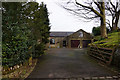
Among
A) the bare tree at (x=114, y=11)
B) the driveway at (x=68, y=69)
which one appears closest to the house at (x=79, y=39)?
the bare tree at (x=114, y=11)

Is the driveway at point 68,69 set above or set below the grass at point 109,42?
below

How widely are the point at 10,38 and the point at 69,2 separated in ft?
27.3

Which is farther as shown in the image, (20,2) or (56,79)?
(20,2)

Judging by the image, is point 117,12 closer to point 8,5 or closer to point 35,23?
point 35,23

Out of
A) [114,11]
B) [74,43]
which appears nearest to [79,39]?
[74,43]

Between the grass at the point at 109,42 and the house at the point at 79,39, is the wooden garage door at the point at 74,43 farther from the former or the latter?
the grass at the point at 109,42

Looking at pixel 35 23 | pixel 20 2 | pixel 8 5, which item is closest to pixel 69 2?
pixel 35 23

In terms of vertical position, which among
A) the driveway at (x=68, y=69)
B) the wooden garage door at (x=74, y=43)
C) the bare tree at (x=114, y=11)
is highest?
the bare tree at (x=114, y=11)

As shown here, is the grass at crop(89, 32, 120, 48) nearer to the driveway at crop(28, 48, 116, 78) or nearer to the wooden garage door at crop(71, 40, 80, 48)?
the driveway at crop(28, 48, 116, 78)

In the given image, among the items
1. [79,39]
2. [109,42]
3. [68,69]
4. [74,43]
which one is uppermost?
[79,39]

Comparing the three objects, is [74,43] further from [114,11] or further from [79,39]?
[114,11]

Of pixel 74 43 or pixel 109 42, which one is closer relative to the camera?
pixel 109 42

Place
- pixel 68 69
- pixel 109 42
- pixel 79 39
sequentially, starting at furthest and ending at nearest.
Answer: pixel 79 39, pixel 109 42, pixel 68 69

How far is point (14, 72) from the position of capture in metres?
4.12
